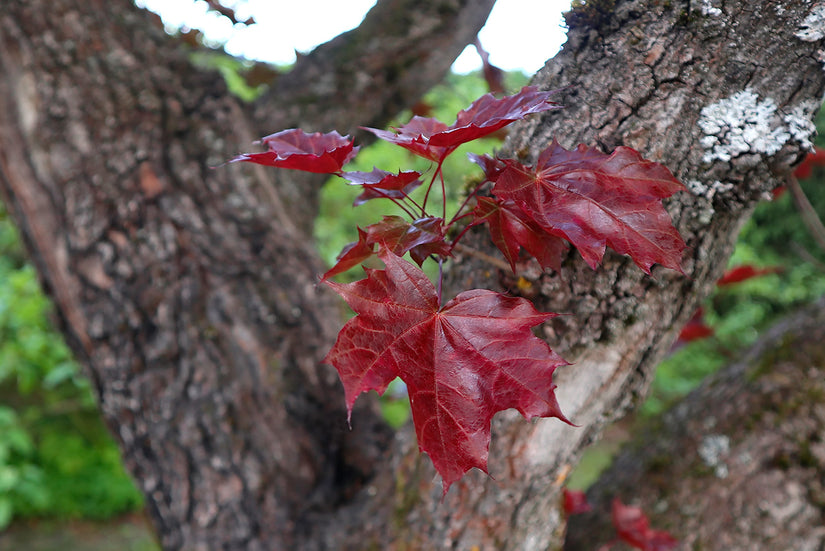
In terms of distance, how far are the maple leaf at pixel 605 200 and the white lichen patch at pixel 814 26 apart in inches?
12.0

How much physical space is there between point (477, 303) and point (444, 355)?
0.07 meters

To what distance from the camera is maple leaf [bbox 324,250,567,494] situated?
0.61 metres

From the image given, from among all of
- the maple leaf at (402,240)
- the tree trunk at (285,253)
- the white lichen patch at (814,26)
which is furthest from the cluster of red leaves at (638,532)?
the white lichen patch at (814,26)

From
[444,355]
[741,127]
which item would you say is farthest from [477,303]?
[741,127]

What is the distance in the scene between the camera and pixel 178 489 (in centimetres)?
131

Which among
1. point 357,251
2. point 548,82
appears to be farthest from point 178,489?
point 548,82

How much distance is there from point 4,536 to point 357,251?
160 inches

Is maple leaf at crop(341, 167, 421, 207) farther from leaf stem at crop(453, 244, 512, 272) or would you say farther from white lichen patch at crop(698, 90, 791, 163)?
white lichen patch at crop(698, 90, 791, 163)

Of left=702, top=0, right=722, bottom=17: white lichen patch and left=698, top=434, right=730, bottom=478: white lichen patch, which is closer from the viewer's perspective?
left=702, top=0, right=722, bottom=17: white lichen patch

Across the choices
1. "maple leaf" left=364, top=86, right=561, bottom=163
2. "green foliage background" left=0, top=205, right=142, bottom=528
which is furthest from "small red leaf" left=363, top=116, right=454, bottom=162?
"green foliage background" left=0, top=205, right=142, bottom=528

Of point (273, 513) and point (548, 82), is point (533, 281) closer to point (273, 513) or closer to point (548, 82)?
point (548, 82)

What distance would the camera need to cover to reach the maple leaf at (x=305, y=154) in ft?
2.11

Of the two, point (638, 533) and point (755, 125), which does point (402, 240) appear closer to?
point (755, 125)

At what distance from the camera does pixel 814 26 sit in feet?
2.39
